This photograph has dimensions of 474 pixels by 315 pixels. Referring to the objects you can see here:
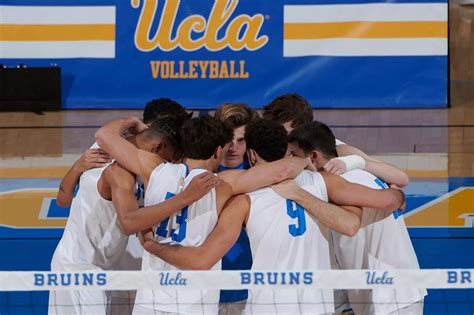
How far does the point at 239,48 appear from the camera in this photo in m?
14.9

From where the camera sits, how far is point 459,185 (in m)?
11.0

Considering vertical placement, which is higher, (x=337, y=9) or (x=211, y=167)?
(x=337, y=9)

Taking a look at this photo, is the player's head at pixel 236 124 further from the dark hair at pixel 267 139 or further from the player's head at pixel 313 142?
the dark hair at pixel 267 139

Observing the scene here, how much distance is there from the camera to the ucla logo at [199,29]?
1480 cm

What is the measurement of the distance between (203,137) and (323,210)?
0.73 metres

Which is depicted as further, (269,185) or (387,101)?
(387,101)

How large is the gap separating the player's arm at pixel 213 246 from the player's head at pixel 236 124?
2.57 feet

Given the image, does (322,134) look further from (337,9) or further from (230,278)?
(337,9)

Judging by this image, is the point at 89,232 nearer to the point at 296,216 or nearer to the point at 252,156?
the point at 252,156

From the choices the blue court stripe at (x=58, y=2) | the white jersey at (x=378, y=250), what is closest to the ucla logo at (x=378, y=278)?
the white jersey at (x=378, y=250)

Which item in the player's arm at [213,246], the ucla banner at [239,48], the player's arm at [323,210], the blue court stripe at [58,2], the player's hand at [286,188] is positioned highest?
the blue court stripe at [58,2]

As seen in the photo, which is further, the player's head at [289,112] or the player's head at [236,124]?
the player's head at [289,112]

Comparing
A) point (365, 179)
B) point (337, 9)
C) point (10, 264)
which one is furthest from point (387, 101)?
point (365, 179)

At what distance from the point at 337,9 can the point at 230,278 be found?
1060cm
